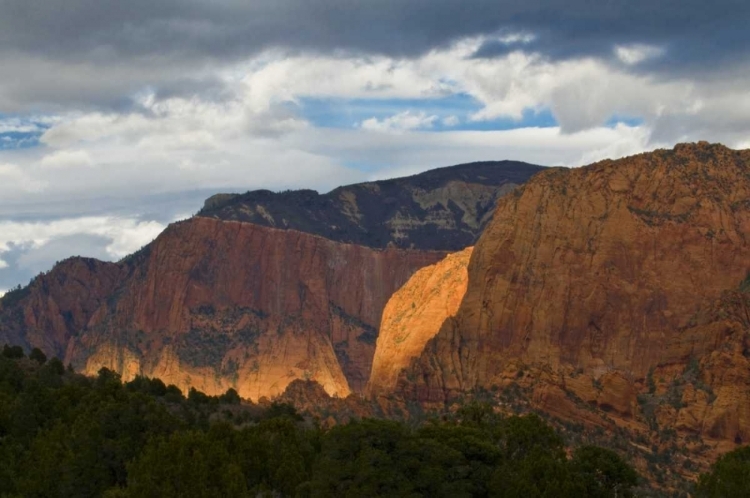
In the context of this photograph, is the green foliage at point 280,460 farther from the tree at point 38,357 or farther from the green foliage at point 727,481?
the tree at point 38,357

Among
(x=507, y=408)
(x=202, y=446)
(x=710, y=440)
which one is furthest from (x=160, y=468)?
(x=710, y=440)

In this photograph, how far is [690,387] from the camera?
152 meters

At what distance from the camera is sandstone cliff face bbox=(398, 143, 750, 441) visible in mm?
166250

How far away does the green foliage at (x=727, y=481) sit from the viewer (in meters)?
88.0

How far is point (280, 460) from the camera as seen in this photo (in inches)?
3652

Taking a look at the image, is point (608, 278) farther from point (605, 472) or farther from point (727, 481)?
point (727, 481)

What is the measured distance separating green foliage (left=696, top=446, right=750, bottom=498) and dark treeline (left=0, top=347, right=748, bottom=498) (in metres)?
4.49

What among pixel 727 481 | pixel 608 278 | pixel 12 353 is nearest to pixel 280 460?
pixel 727 481

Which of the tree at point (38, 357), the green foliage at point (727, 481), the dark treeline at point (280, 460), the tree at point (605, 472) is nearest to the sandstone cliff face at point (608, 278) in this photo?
the tree at point (38, 357)

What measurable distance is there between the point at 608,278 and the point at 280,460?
8964 cm

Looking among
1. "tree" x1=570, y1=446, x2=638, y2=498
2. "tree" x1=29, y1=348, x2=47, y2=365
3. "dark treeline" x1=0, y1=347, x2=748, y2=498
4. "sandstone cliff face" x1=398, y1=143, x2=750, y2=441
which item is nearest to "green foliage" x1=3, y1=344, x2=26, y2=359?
"tree" x1=29, y1=348, x2=47, y2=365

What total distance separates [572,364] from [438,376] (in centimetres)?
1745

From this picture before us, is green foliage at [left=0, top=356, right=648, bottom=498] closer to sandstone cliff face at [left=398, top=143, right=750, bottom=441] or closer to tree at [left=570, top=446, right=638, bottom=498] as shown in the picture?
tree at [left=570, top=446, right=638, bottom=498]

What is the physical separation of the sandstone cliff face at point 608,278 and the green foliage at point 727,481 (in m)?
62.8
